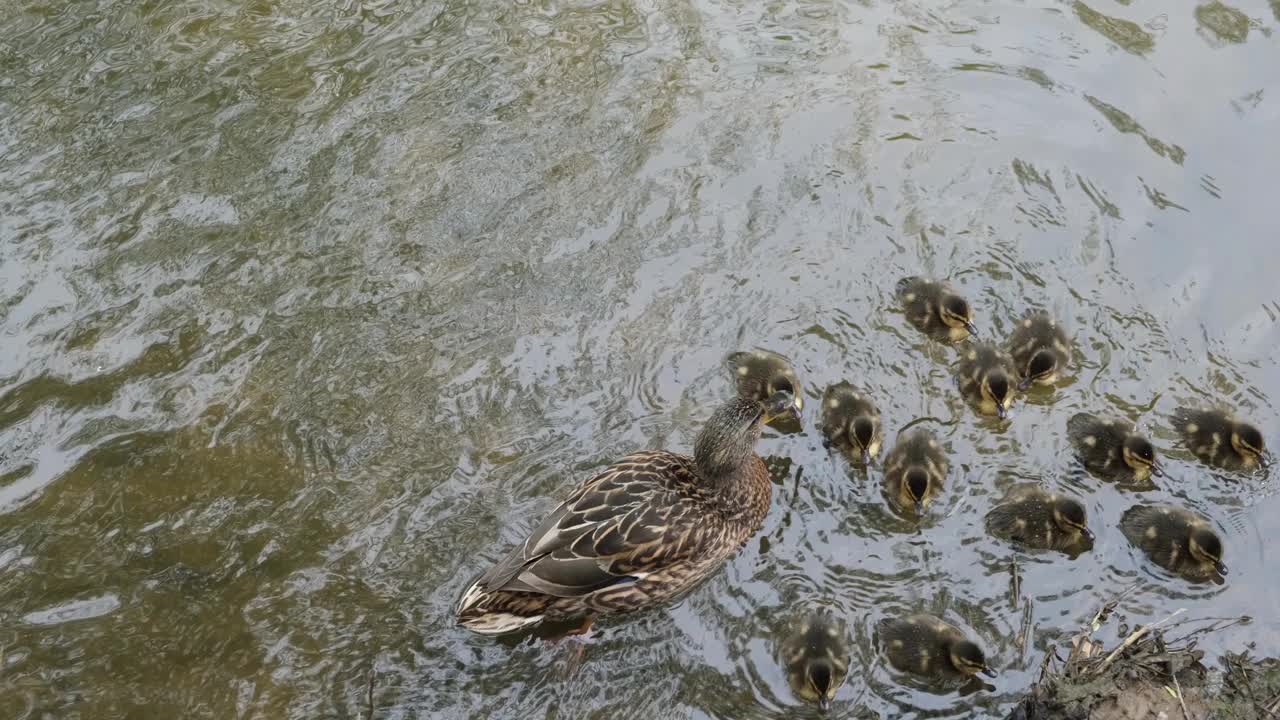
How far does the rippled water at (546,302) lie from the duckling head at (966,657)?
0.43 feet

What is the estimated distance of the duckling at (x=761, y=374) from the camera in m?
4.23

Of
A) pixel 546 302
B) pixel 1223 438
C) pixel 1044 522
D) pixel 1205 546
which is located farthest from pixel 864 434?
pixel 546 302

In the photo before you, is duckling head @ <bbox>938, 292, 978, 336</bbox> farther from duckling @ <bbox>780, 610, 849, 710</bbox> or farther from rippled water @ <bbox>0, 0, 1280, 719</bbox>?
duckling @ <bbox>780, 610, 849, 710</bbox>

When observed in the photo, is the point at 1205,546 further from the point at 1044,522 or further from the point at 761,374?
the point at 761,374

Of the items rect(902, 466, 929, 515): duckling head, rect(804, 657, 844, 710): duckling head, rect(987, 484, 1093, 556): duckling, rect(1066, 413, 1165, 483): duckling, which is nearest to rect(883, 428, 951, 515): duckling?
rect(902, 466, 929, 515): duckling head

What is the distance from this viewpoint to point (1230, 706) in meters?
3.21

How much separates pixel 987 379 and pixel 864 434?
1.87 feet

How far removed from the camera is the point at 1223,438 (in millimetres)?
3900

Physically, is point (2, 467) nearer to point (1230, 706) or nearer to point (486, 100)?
point (486, 100)

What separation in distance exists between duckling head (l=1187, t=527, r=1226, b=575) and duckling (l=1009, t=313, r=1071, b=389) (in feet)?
2.78

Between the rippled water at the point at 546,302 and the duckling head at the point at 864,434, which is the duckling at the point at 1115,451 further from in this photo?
the duckling head at the point at 864,434

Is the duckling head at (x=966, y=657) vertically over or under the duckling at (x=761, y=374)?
under

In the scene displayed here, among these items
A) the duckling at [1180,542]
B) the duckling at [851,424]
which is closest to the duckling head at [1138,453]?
the duckling at [1180,542]

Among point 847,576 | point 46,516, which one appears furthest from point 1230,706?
point 46,516
